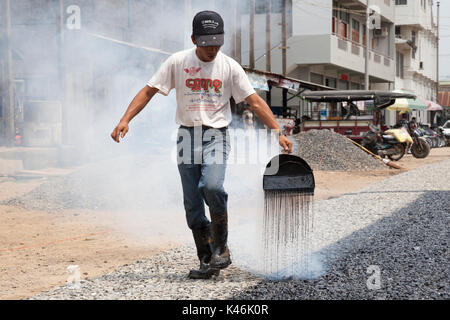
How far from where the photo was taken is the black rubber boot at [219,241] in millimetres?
3959

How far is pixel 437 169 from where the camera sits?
13016 millimetres

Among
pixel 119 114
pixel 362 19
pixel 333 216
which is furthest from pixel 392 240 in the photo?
pixel 362 19

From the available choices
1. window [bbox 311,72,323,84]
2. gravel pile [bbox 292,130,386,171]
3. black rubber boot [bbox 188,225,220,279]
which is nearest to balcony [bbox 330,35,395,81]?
window [bbox 311,72,323,84]

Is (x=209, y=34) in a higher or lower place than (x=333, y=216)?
higher

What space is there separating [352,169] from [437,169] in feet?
8.41

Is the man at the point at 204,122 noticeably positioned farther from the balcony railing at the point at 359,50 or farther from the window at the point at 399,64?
the window at the point at 399,64

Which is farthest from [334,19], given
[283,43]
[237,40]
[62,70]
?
[62,70]

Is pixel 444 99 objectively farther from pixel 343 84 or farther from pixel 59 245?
pixel 59 245

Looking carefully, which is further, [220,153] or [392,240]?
[392,240]

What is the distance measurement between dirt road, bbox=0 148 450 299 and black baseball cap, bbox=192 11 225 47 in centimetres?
198

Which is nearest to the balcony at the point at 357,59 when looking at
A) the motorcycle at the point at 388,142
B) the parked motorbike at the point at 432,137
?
the parked motorbike at the point at 432,137

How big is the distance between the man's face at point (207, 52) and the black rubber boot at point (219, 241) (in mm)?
993

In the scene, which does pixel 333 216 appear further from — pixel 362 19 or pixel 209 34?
pixel 362 19

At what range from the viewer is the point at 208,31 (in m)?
3.77
